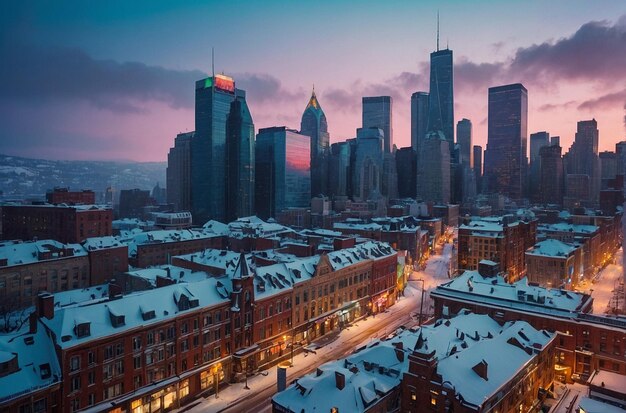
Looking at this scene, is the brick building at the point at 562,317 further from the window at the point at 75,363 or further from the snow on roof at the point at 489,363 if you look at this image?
the window at the point at 75,363

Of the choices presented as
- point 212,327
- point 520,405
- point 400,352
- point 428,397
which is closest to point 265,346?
Result: point 212,327

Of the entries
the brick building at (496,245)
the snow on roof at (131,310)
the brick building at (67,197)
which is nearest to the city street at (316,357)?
the snow on roof at (131,310)

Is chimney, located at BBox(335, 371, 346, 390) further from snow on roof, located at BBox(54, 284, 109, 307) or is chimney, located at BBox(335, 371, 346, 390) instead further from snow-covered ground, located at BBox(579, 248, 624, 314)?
snow-covered ground, located at BBox(579, 248, 624, 314)

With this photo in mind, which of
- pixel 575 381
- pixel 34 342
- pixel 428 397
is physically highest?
pixel 34 342

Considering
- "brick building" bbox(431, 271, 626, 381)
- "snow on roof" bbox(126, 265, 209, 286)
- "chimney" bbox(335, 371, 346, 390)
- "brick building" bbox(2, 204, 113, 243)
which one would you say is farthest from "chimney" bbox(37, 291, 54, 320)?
"brick building" bbox(2, 204, 113, 243)

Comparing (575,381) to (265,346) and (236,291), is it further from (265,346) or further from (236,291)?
(236,291)

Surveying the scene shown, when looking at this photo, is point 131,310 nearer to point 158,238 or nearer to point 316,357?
point 316,357

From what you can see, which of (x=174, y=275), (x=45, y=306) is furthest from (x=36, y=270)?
(x=45, y=306)
